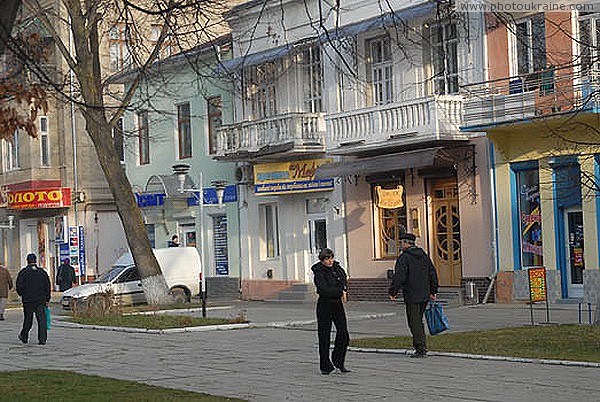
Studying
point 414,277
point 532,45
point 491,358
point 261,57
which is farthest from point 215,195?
point 491,358

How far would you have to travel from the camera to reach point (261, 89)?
40375mm

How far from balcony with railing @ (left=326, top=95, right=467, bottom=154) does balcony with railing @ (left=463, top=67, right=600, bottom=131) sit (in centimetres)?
82

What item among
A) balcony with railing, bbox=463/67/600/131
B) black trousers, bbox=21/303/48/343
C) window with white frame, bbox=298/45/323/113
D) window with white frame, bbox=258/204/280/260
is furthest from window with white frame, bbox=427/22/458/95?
black trousers, bbox=21/303/48/343

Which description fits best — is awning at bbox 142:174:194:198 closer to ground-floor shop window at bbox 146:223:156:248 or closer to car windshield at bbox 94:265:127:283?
ground-floor shop window at bbox 146:223:156:248

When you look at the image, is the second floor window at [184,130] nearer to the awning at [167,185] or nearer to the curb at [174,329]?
the awning at [167,185]

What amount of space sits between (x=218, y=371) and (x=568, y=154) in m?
14.7

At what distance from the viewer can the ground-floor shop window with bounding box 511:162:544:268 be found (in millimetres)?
30594

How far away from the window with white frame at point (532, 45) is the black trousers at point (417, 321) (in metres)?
12.6

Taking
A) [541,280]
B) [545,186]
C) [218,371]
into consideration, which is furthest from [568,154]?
[218,371]

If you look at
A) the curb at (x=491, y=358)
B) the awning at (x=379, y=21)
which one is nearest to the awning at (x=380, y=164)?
the awning at (x=379, y=21)

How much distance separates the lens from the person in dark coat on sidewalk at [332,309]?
55.0 feet

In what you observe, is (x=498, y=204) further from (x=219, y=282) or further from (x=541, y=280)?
(x=219, y=282)

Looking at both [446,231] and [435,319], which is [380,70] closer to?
[446,231]

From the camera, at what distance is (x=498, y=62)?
102 ft
